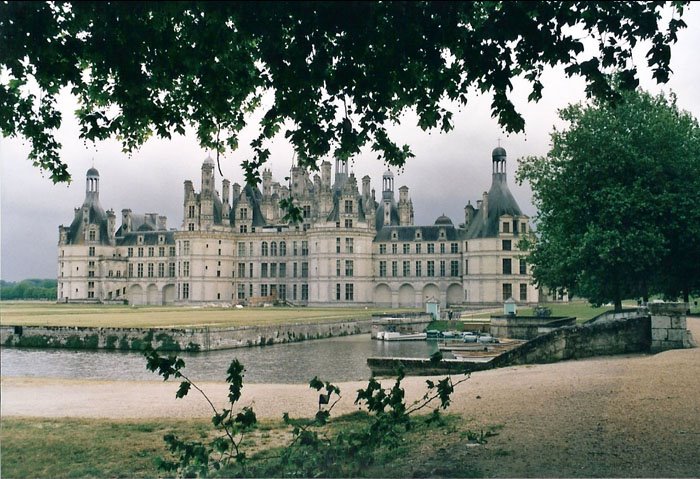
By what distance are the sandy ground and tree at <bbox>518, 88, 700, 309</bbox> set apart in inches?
196

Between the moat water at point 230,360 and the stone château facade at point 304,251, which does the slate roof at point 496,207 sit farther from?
the moat water at point 230,360

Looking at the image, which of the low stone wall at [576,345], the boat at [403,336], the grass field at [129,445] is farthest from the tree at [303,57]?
the boat at [403,336]

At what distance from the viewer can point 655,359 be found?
13.1 meters

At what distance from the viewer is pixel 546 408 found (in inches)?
352

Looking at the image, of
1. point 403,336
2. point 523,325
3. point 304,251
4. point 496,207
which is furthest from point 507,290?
point 523,325

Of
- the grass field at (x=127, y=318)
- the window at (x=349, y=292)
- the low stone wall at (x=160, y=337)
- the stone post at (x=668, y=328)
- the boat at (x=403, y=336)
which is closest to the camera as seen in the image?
the stone post at (x=668, y=328)

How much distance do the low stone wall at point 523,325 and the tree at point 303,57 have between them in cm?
2104

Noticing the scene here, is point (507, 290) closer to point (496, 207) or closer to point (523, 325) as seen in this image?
point (496, 207)

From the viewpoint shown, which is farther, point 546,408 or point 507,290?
point 507,290

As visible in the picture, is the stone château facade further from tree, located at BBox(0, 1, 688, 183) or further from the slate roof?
tree, located at BBox(0, 1, 688, 183)

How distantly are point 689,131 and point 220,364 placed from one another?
17.3 metres

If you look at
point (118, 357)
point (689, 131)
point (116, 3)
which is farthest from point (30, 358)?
point (689, 131)

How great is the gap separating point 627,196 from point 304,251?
160 feet

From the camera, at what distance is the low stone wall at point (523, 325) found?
26767 mm
